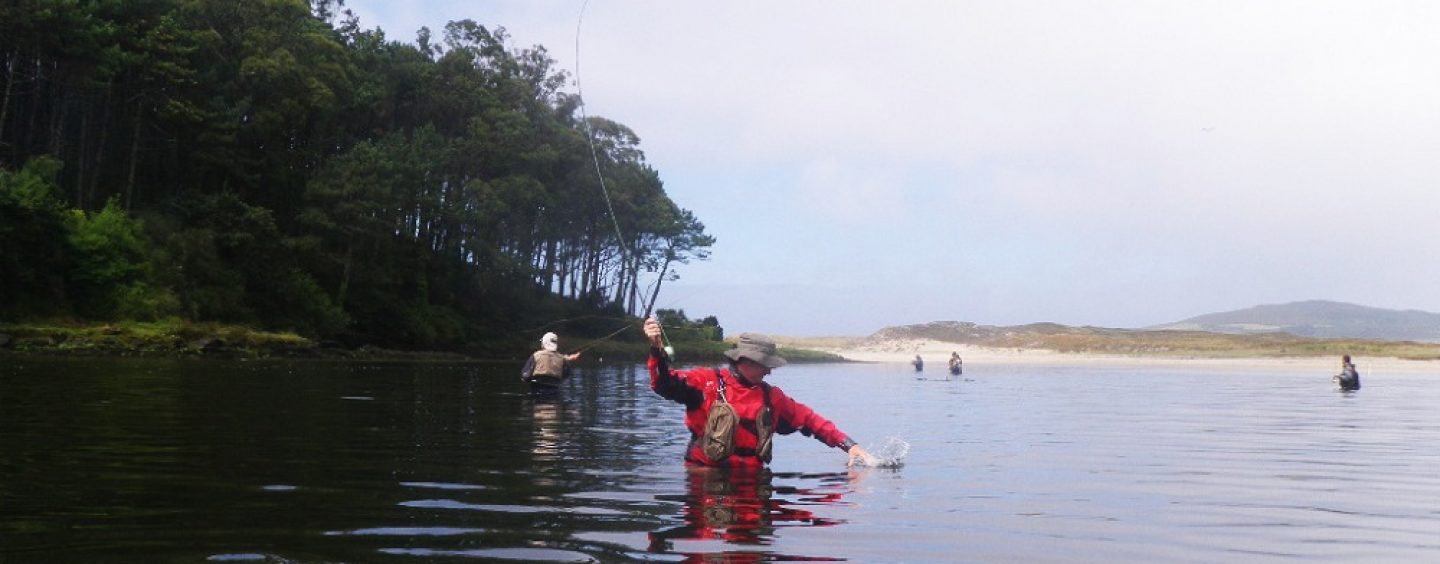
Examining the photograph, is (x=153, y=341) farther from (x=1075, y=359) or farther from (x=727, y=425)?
(x=1075, y=359)

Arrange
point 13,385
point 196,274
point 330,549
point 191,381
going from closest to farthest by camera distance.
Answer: point 330,549
point 13,385
point 191,381
point 196,274

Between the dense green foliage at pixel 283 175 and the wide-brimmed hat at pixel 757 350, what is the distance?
25715mm

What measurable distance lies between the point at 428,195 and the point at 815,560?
62.2m

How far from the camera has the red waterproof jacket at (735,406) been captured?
11.6 m

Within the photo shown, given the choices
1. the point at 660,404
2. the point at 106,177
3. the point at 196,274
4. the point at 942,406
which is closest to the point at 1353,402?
the point at 942,406

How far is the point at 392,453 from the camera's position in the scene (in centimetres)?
1427

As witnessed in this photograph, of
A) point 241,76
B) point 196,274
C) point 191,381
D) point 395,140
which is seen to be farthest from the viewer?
point 395,140

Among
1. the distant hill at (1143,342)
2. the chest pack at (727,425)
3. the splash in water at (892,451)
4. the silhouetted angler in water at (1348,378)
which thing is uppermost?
the distant hill at (1143,342)

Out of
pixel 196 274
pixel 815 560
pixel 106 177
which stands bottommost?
pixel 815 560

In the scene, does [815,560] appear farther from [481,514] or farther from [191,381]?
[191,381]

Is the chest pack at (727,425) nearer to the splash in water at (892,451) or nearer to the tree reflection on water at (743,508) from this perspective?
the tree reflection on water at (743,508)

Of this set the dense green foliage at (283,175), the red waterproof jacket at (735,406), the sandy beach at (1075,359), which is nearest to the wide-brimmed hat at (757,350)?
the red waterproof jacket at (735,406)

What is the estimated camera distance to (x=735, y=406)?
39.7 feet

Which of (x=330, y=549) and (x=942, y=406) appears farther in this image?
(x=942, y=406)
